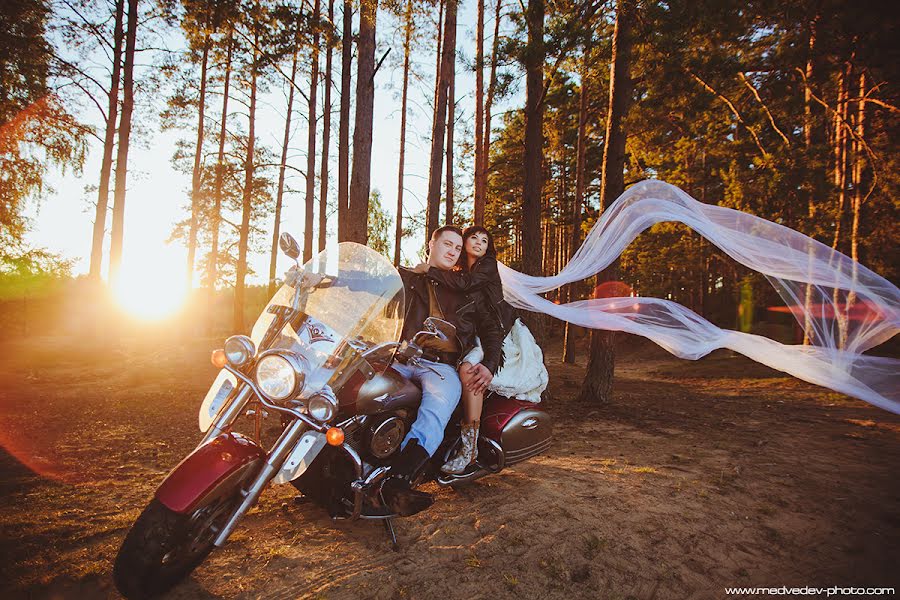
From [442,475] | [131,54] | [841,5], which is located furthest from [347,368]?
[131,54]

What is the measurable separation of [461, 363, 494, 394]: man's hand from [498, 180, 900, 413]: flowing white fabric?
1.86m

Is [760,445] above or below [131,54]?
below

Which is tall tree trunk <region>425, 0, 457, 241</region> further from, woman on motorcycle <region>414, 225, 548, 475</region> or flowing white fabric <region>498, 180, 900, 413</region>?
woman on motorcycle <region>414, 225, 548, 475</region>

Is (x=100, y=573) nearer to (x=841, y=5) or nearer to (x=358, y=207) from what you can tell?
(x=358, y=207)

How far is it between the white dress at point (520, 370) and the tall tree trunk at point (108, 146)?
42.6 feet

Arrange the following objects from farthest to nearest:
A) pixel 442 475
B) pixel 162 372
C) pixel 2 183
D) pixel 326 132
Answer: pixel 326 132 → pixel 2 183 → pixel 162 372 → pixel 442 475

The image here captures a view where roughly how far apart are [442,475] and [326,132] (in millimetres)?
12471

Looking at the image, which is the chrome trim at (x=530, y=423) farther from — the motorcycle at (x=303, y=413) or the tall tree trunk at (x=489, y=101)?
the tall tree trunk at (x=489, y=101)

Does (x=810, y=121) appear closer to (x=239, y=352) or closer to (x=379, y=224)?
(x=239, y=352)

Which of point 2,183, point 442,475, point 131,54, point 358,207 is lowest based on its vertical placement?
point 442,475

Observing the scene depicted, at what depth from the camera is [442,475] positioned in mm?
2939

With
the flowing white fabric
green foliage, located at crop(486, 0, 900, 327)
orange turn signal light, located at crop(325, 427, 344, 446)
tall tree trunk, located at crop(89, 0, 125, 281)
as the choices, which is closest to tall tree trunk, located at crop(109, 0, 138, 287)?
tall tree trunk, located at crop(89, 0, 125, 281)

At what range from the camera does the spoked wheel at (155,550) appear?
1856 millimetres

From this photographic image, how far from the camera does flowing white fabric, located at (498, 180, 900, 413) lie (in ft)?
12.6
